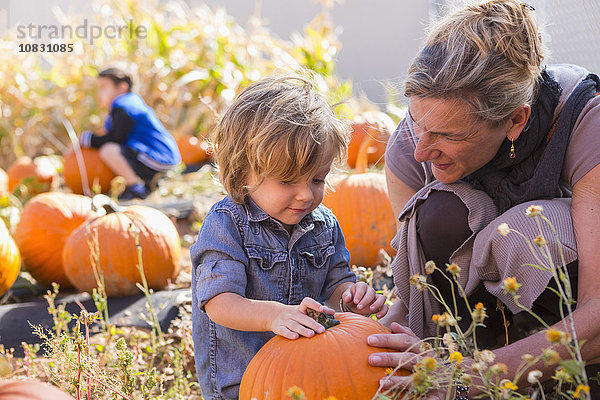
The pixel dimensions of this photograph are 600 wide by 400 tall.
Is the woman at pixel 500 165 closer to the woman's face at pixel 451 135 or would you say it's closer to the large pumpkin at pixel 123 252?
the woman's face at pixel 451 135

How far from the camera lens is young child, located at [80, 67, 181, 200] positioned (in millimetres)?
6223

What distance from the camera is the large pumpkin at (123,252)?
139 inches

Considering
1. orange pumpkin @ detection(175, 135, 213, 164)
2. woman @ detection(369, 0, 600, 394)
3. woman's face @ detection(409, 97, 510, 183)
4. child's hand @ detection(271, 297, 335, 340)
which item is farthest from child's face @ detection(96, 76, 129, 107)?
child's hand @ detection(271, 297, 335, 340)

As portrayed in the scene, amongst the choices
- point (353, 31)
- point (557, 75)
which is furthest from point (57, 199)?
point (353, 31)

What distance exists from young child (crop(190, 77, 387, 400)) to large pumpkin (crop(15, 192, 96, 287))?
209cm

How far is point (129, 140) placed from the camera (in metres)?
6.32

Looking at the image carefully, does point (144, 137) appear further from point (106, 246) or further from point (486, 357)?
point (486, 357)

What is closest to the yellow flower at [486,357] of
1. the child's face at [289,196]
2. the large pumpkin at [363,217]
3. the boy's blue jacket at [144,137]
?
the child's face at [289,196]

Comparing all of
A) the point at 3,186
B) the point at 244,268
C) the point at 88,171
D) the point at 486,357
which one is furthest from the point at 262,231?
the point at 88,171

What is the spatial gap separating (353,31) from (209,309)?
32.1 ft

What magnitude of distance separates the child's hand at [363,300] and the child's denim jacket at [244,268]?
228mm

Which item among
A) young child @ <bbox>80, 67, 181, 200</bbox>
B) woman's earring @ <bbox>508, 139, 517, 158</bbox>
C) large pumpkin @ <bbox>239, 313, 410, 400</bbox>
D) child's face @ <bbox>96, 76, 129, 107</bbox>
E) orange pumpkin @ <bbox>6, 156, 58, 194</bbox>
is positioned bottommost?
orange pumpkin @ <bbox>6, 156, 58, 194</bbox>

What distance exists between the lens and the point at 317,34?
23.8ft

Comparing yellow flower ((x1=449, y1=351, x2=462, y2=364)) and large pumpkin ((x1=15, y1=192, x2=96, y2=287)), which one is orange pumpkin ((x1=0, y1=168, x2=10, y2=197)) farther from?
yellow flower ((x1=449, y1=351, x2=462, y2=364))
